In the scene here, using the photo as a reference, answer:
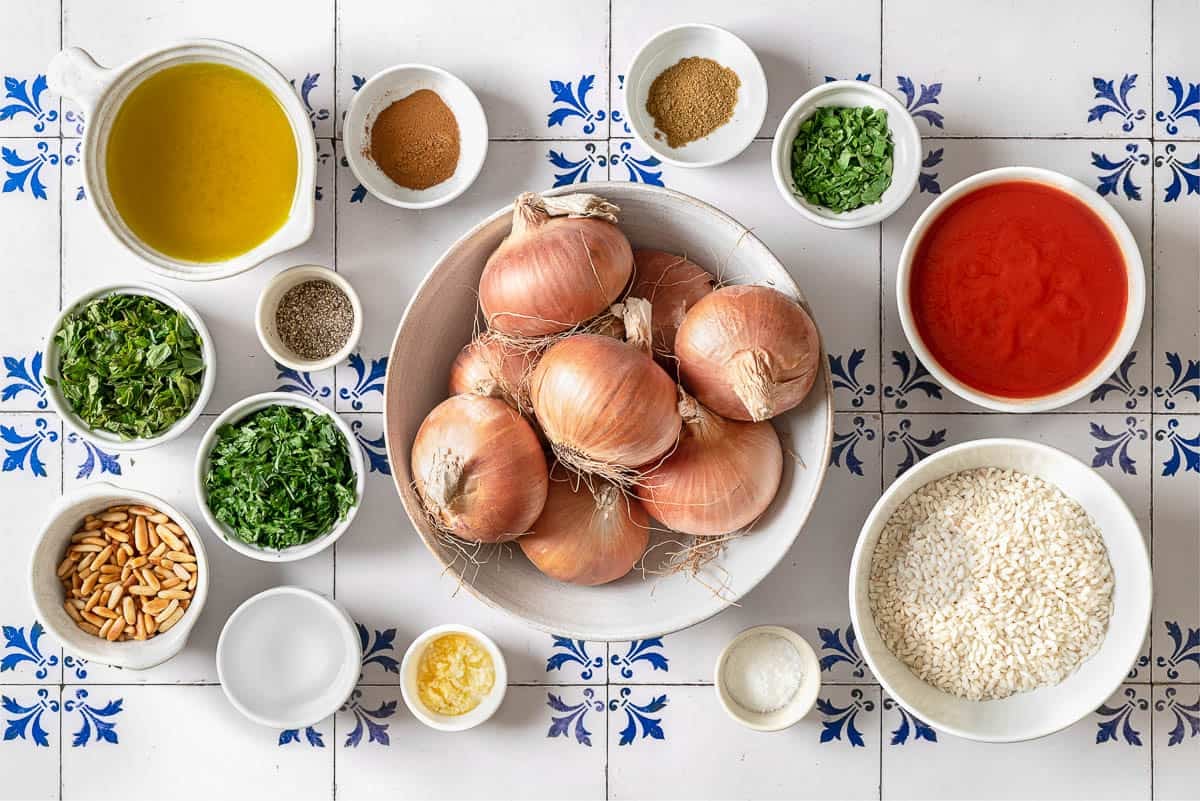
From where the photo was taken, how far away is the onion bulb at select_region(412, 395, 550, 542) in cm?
125

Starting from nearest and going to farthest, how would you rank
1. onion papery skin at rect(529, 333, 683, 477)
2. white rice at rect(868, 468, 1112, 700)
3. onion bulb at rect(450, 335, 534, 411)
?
onion papery skin at rect(529, 333, 683, 477), onion bulb at rect(450, 335, 534, 411), white rice at rect(868, 468, 1112, 700)

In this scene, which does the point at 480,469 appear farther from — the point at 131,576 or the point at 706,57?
the point at 706,57

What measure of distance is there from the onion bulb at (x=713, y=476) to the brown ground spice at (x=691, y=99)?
20.3 inches

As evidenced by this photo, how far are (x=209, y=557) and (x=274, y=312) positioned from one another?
17.3 inches

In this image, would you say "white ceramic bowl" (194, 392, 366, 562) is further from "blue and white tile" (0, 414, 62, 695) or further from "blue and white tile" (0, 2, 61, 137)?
"blue and white tile" (0, 2, 61, 137)

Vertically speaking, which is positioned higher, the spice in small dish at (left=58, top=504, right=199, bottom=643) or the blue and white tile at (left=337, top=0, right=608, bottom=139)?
the blue and white tile at (left=337, top=0, right=608, bottom=139)

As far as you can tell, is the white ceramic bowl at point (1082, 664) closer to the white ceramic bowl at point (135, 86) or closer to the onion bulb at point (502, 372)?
the onion bulb at point (502, 372)

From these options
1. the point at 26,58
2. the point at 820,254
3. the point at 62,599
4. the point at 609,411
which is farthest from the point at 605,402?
the point at 26,58

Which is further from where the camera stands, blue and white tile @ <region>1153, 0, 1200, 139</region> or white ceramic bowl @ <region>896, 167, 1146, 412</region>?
blue and white tile @ <region>1153, 0, 1200, 139</region>

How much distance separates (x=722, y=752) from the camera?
160 centimetres

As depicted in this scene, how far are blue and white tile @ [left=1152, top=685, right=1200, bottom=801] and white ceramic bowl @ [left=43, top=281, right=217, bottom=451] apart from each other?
1674mm

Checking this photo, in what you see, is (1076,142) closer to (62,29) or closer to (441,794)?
(441,794)

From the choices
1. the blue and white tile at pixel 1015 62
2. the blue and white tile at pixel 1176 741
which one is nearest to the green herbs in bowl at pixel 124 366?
the blue and white tile at pixel 1015 62

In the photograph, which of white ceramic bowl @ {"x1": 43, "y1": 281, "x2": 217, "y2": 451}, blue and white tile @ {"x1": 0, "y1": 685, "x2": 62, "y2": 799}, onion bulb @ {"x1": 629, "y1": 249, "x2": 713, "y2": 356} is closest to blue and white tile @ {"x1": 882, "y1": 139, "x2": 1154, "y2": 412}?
onion bulb @ {"x1": 629, "y1": 249, "x2": 713, "y2": 356}
